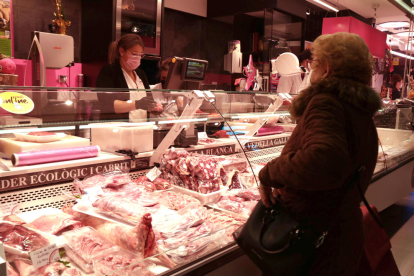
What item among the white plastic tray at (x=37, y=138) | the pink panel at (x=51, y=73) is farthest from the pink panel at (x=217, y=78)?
the white plastic tray at (x=37, y=138)

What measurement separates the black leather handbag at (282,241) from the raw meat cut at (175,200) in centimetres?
63

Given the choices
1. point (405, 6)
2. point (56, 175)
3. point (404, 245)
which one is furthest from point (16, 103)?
point (405, 6)

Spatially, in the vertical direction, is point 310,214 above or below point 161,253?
above

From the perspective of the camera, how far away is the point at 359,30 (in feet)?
25.8

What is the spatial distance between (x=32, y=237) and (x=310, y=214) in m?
1.17

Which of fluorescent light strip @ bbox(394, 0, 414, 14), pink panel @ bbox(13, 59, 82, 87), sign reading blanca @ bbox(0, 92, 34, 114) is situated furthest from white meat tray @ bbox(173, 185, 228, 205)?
fluorescent light strip @ bbox(394, 0, 414, 14)

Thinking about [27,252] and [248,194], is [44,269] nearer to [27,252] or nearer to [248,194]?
[27,252]

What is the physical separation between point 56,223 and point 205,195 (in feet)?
2.87

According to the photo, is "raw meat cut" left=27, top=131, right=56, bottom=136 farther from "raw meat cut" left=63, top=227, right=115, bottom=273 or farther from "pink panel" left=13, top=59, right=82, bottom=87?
"pink panel" left=13, top=59, right=82, bottom=87

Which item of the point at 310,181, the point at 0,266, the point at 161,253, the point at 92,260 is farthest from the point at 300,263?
the point at 0,266

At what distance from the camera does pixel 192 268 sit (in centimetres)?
162

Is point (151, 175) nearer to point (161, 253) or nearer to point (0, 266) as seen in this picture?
point (161, 253)

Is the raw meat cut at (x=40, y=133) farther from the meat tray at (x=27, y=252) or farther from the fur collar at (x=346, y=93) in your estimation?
the fur collar at (x=346, y=93)

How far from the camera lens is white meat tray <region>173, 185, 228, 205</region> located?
2.22 m
